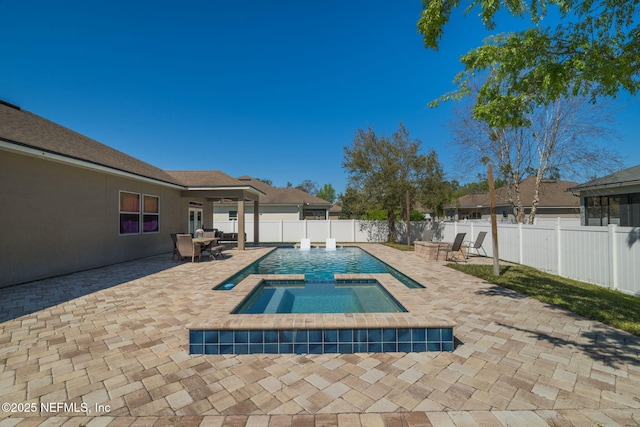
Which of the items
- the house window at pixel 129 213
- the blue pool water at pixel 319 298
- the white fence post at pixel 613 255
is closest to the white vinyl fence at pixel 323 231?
the house window at pixel 129 213

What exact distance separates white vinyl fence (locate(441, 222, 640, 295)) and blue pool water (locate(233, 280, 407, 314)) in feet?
18.3

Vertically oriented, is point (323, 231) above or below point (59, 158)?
below

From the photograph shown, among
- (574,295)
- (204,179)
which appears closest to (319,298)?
(574,295)

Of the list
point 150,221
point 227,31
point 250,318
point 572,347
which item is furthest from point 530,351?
point 227,31

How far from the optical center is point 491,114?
4.95 metres

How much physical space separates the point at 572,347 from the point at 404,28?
39.8 ft

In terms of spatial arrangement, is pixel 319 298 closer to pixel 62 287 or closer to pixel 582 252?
pixel 62 287

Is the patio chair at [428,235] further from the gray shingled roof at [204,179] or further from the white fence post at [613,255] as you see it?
the gray shingled roof at [204,179]

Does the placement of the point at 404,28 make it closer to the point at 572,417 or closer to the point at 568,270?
the point at 568,270

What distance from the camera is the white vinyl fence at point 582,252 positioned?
236 inches

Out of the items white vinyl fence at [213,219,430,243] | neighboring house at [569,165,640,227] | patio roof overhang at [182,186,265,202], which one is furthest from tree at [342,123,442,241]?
patio roof overhang at [182,186,265,202]

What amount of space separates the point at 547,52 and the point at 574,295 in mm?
5035

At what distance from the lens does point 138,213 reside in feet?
36.0

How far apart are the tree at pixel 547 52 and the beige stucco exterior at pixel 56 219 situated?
393 inches
